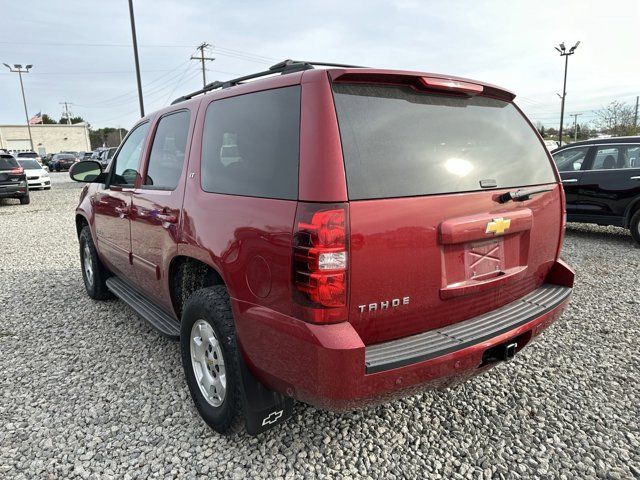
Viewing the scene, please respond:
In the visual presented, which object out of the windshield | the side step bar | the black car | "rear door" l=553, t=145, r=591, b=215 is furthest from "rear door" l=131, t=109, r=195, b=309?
the windshield

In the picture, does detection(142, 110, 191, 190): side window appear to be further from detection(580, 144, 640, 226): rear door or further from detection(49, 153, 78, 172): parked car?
detection(49, 153, 78, 172): parked car

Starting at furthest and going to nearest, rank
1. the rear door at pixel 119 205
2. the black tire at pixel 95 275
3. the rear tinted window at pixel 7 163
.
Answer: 1. the rear tinted window at pixel 7 163
2. the black tire at pixel 95 275
3. the rear door at pixel 119 205

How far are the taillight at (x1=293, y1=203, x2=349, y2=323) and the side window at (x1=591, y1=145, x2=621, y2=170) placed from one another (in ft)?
25.1

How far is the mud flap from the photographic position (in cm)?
221

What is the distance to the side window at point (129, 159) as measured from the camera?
145 inches

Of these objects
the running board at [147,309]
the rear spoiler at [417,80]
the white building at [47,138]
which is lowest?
the running board at [147,309]

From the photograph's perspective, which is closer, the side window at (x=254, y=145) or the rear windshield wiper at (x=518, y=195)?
the side window at (x=254, y=145)

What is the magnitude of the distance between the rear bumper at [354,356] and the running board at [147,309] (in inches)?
43.2

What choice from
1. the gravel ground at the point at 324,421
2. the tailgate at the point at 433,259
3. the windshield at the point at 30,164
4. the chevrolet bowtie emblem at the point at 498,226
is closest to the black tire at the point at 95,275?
the gravel ground at the point at 324,421

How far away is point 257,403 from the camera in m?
2.23

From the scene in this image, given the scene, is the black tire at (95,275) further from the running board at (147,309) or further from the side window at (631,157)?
the side window at (631,157)

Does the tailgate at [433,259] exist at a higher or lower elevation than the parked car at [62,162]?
lower

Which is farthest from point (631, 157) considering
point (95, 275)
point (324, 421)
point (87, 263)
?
point (87, 263)

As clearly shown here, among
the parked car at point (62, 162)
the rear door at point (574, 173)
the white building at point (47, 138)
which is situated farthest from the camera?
the white building at point (47, 138)
